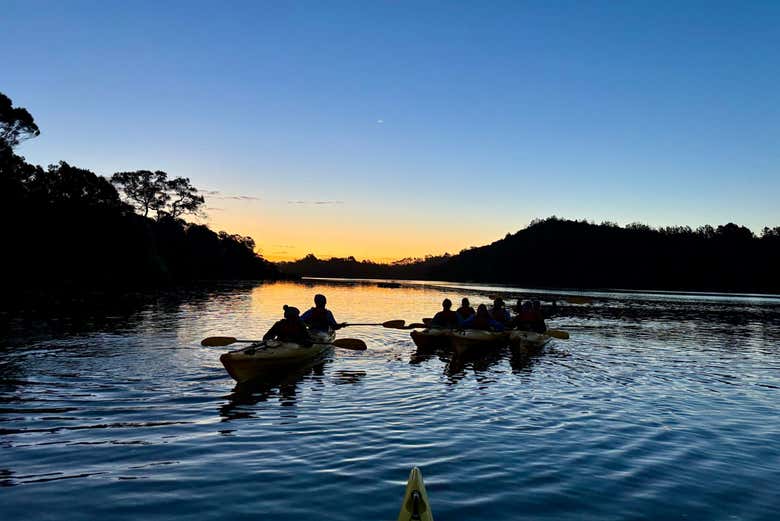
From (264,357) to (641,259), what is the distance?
159473mm

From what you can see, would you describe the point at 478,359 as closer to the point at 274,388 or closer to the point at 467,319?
the point at 467,319

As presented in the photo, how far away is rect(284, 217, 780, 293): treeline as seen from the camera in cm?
13150

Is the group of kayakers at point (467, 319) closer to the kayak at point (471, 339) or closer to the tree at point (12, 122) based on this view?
the kayak at point (471, 339)

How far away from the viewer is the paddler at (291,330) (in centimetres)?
1450

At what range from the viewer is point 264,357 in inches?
486

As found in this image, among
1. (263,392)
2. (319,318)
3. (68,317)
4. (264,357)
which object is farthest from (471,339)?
(68,317)

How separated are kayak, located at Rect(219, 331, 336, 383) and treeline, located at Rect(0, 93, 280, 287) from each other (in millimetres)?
47215

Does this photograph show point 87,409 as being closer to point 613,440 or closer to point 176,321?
point 613,440

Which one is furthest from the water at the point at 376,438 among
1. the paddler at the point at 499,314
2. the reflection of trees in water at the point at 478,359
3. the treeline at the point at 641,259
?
the treeline at the point at 641,259

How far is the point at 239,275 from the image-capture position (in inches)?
5300

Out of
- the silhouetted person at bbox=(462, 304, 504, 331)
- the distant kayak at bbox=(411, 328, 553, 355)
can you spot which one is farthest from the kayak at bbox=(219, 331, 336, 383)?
the silhouetted person at bbox=(462, 304, 504, 331)

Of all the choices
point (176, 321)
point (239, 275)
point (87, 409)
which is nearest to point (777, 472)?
point (87, 409)

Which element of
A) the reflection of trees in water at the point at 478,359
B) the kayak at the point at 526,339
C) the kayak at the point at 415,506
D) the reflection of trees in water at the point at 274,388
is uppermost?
the kayak at the point at 415,506

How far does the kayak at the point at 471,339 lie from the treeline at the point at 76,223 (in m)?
47.8
